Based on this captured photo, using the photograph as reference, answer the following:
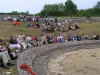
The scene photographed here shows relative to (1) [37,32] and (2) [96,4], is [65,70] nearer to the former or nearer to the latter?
(1) [37,32]

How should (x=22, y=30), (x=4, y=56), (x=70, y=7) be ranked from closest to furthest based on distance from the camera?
(x=4, y=56)
(x=22, y=30)
(x=70, y=7)

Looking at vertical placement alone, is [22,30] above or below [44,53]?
above

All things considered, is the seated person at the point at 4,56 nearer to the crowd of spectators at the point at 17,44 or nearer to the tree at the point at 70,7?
the crowd of spectators at the point at 17,44

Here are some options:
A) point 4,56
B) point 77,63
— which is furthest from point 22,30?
point 4,56

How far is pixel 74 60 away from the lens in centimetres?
2336

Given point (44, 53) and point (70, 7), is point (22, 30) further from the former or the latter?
point (70, 7)

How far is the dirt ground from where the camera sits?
19.2 m

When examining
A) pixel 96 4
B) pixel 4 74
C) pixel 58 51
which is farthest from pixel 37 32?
pixel 96 4

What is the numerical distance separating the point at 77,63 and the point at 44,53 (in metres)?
3.82

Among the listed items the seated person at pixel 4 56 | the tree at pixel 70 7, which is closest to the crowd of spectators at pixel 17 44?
the seated person at pixel 4 56

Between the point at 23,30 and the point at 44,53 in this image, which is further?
the point at 23,30

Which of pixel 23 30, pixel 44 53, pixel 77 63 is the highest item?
pixel 23 30

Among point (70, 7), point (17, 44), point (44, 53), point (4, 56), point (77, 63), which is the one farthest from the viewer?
point (70, 7)

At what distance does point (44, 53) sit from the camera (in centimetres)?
2505
